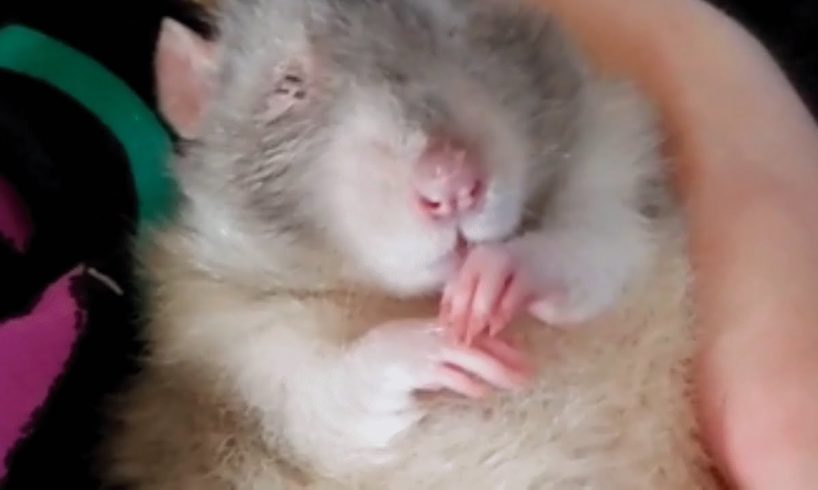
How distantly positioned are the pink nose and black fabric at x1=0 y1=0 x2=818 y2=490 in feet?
0.90

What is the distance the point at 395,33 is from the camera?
3.81 ft

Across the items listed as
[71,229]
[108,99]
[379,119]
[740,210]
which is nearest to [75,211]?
[71,229]

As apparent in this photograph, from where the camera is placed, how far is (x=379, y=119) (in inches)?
42.8

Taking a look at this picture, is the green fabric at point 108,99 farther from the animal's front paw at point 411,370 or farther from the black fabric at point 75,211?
the animal's front paw at point 411,370

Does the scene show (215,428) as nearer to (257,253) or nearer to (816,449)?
(257,253)

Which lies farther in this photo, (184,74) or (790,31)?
(790,31)

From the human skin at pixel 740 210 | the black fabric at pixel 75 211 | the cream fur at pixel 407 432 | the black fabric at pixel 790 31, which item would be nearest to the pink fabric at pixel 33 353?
the black fabric at pixel 75 211

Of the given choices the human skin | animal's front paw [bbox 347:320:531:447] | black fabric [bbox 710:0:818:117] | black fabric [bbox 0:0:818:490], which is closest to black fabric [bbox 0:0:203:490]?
black fabric [bbox 0:0:818:490]

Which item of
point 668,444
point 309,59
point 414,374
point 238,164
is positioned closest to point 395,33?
point 309,59

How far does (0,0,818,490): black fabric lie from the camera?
111 cm

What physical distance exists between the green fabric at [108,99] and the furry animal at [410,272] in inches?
1.6

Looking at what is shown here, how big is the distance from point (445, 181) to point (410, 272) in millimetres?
104

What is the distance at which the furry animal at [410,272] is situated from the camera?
1084mm

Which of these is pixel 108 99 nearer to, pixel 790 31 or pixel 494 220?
pixel 494 220
